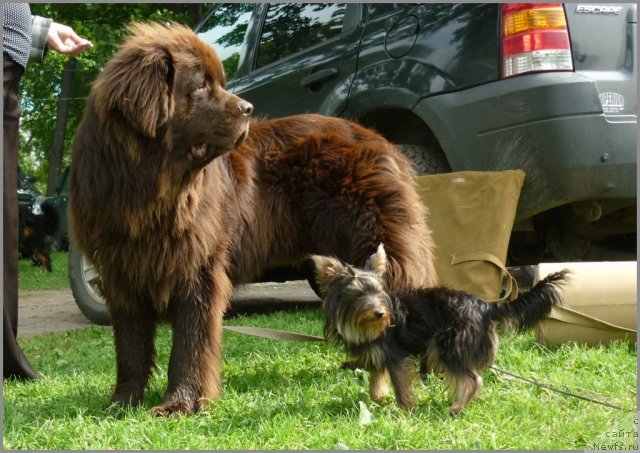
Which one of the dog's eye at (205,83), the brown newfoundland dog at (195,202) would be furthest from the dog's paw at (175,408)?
the dog's eye at (205,83)

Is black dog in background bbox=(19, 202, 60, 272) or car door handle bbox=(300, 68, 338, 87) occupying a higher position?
car door handle bbox=(300, 68, 338, 87)

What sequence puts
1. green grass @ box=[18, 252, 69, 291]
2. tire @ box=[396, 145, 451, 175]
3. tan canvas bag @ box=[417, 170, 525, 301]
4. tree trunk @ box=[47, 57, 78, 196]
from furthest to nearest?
1. tree trunk @ box=[47, 57, 78, 196]
2. green grass @ box=[18, 252, 69, 291]
3. tire @ box=[396, 145, 451, 175]
4. tan canvas bag @ box=[417, 170, 525, 301]

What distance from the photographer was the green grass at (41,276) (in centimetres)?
1319

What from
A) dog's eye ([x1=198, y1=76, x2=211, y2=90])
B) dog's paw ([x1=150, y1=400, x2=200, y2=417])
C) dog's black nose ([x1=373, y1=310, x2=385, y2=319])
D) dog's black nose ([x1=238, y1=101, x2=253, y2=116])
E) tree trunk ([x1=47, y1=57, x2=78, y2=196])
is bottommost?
dog's paw ([x1=150, y1=400, x2=200, y2=417])

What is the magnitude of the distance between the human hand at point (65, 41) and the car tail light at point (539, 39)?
2.85m

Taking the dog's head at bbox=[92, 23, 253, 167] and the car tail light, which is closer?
the dog's head at bbox=[92, 23, 253, 167]

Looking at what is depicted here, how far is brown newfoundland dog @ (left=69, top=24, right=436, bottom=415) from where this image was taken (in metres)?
3.75

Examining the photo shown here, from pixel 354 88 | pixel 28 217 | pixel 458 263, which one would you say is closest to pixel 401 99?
pixel 354 88

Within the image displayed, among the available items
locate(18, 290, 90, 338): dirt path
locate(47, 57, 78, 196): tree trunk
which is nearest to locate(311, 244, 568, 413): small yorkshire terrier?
locate(18, 290, 90, 338): dirt path

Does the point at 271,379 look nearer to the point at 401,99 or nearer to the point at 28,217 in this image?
the point at 401,99

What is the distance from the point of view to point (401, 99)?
528 cm

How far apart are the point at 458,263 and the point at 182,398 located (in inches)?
97.7

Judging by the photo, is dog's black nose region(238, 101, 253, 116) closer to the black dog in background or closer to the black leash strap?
the black leash strap

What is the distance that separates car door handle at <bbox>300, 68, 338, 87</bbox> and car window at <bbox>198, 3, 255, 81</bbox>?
1326mm
